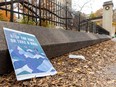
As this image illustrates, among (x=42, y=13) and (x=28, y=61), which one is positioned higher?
(x=42, y=13)

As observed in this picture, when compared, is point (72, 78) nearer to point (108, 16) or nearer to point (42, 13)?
point (42, 13)

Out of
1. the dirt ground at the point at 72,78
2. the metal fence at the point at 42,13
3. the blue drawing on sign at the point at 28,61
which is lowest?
the dirt ground at the point at 72,78

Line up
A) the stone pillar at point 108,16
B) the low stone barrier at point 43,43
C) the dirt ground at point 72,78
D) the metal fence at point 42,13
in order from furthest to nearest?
the stone pillar at point 108,16, the metal fence at point 42,13, the low stone barrier at point 43,43, the dirt ground at point 72,78

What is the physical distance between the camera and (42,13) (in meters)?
6.66

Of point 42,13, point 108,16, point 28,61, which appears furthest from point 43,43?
point 108,16

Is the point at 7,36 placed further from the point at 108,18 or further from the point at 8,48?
the point at 108,18

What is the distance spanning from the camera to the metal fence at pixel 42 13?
205 inches

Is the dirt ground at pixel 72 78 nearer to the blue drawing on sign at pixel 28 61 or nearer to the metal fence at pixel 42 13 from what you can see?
the blue drawing on sign at pixel 28 61

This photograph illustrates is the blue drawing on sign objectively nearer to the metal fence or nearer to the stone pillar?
the metal fence

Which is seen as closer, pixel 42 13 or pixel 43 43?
pixel 43 43

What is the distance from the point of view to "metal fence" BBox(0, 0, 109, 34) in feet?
17.1

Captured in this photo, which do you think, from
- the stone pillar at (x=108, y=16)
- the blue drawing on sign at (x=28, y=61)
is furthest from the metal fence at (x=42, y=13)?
the stone pillar at (x=108, y=16)

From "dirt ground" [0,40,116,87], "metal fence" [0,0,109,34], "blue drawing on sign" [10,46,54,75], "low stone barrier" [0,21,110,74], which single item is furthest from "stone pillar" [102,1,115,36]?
"blue drawing on sign" [10,46,54,75]

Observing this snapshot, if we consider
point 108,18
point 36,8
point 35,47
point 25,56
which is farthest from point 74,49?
point 108,18
